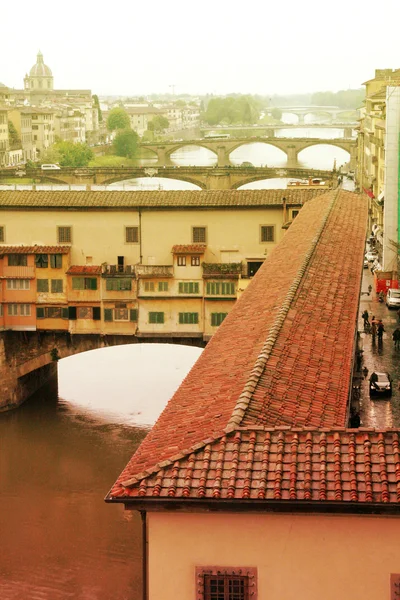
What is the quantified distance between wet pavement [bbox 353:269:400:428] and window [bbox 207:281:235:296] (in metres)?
2.93

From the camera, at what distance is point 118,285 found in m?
26.8

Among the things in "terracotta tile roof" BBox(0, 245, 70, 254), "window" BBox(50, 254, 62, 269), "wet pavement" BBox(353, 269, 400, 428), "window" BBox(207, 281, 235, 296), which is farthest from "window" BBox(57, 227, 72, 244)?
"wet pavement" BBox(353, 269, 400, 428)

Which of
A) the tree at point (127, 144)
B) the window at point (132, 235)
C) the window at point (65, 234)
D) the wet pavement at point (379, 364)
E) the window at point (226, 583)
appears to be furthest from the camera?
the tree at point (127, 144)

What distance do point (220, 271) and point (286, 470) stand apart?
1979 centimetres

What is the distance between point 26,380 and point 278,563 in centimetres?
2087

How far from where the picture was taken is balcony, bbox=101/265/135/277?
88.0ft

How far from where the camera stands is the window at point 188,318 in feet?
86.9

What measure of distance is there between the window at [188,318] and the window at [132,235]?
6.60 feet

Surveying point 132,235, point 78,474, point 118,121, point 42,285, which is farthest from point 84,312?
point 118,121

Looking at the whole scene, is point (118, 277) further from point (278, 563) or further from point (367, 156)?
point (367, 156)

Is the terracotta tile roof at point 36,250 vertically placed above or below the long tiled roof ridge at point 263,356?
below

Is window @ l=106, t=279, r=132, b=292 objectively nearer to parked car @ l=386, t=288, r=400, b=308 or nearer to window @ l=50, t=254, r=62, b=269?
window @ l=50, t=254, r=62, b=269

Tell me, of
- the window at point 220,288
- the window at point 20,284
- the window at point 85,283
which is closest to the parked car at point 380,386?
the window at point 220,288

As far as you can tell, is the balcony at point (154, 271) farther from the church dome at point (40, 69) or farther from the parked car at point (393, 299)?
the church dome at point (40, 69)
